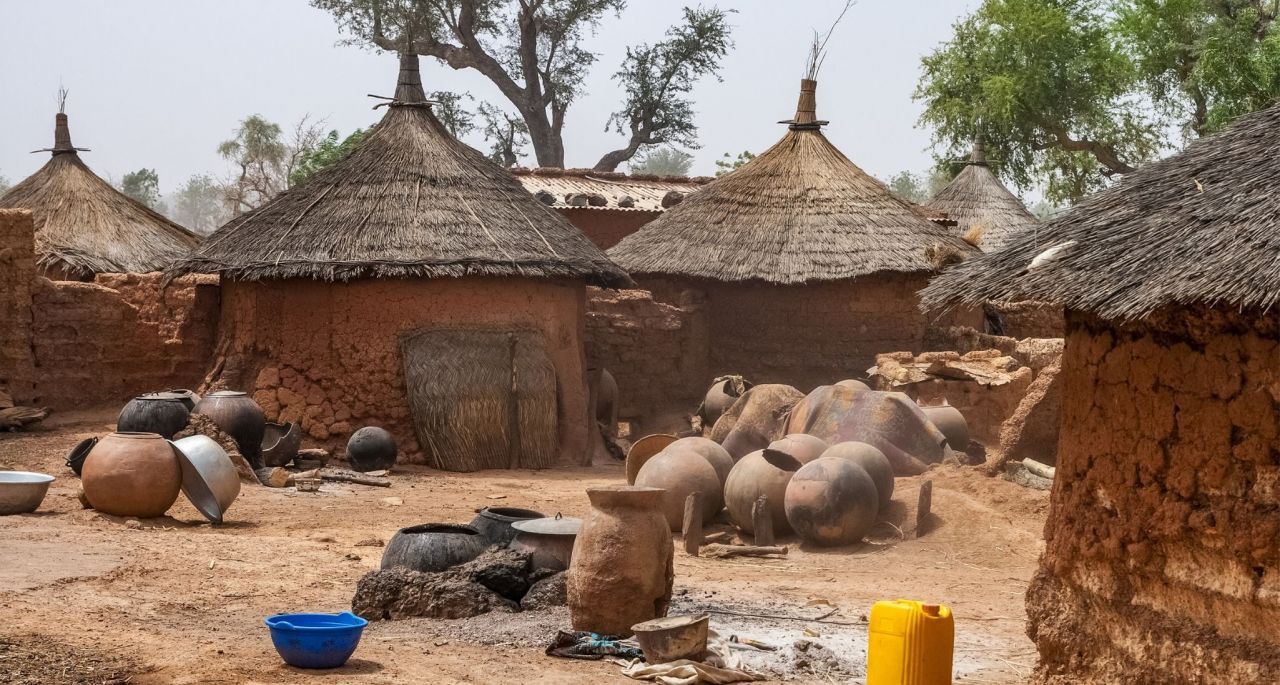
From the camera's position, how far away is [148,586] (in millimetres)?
7812

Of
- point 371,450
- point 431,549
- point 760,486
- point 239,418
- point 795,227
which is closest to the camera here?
point 431,549

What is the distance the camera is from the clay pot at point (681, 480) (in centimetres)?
1045

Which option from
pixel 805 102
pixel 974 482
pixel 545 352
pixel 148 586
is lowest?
pixel 148 586

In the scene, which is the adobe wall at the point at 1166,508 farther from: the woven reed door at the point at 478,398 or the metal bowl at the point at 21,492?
the woven reed door at the point at 478,398

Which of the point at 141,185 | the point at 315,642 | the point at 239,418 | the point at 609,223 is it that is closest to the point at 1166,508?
the point at 315,642

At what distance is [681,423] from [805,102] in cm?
572

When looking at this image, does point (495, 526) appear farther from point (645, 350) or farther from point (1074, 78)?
point (1074, 78)

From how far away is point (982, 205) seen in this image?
25.0 m

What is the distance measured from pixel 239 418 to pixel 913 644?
818cm

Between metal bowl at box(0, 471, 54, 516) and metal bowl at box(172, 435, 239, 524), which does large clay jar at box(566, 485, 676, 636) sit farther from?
metal bowl at box(0, 471, 54, 516)

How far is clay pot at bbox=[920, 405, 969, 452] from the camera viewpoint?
12.8m

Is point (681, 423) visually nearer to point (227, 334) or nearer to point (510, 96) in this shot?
point (227, 334)

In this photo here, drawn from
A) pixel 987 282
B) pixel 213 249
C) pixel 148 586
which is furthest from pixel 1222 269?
pixel 213 249

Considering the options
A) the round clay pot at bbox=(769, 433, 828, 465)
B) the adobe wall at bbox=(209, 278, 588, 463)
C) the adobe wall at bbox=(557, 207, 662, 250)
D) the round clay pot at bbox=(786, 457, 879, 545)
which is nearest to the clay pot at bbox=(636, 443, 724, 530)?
the round clay pot at bbox=(769, 433, 828, 465)
